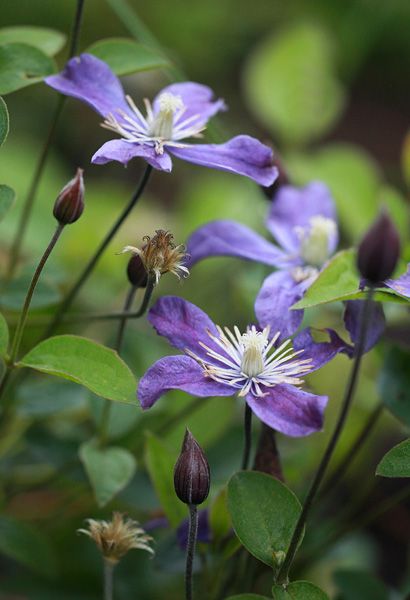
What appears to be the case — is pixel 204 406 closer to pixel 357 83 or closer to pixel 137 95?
pixel 137 95

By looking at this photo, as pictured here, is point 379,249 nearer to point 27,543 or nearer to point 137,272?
point 137,272

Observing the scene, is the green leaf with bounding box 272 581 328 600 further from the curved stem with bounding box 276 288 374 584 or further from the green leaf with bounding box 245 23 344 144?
the green leaf with bounding box 245 23 344 144

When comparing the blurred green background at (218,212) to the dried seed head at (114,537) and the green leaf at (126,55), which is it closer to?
the green leaf at (126,55)

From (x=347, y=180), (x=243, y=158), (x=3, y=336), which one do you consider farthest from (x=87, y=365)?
(x=347, y=180)

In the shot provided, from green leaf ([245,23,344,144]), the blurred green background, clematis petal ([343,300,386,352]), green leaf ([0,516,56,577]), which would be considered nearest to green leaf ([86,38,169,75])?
the blurred green background

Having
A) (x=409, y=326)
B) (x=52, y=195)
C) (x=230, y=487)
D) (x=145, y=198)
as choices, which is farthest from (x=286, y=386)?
(x=145, y=198)

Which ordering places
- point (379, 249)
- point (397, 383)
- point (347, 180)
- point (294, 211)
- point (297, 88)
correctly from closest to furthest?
point (379, 249)
point (397, 383)
point (294, 211)
point (347, 180)
point (297, 88)

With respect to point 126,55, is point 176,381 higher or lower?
lower

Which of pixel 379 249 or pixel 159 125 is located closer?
pixel 379 249
